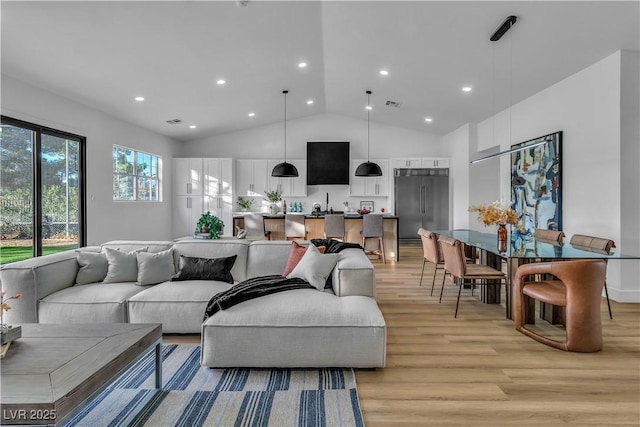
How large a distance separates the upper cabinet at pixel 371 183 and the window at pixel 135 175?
4712mm

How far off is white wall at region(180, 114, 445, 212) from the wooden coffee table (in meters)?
7.67

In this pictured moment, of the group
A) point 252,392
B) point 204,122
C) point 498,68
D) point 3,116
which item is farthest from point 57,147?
point 498,68

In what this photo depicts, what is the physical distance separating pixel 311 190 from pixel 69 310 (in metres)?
7.18

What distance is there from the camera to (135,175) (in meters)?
7.64

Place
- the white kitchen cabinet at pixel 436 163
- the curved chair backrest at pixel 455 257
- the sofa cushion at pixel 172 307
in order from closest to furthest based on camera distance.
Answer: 1. the sofa cushion at pixel 172 307
2. the curved chair backrest at pixel 455 257
3. the white kitchen cabinet at pixel 436 163

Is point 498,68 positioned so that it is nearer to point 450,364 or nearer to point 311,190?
point 450,364

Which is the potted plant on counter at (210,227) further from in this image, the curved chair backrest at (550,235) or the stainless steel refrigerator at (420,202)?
the stainless steel refrigerator at (420,202)

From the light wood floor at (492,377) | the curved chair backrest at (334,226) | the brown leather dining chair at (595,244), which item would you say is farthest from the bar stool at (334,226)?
the brown leather dining chair at (595,244)

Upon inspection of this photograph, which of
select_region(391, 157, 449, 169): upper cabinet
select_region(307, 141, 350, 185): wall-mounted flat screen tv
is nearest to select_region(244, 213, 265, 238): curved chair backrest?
select_region(307, 141, 350, 185): wall-mounted flat screen tv

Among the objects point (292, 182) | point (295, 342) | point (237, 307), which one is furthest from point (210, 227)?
point (292, 182)

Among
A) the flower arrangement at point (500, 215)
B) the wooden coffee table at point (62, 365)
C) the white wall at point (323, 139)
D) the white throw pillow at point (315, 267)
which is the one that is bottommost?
the wooden coffee table at point (62, 365)

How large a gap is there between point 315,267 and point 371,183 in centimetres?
659

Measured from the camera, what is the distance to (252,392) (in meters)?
2.26

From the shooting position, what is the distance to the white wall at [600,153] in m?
4.11
